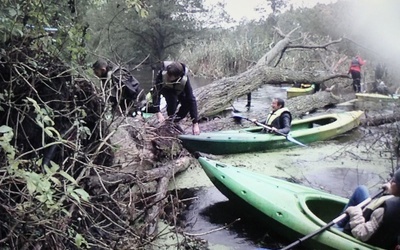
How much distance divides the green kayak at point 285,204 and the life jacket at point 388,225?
0.61 feet

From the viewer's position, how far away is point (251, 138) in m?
6.72

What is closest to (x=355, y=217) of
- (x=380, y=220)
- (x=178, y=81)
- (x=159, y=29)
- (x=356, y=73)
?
(x=380, y=220)

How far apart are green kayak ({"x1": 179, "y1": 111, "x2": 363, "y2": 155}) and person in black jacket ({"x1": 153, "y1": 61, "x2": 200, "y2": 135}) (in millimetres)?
209

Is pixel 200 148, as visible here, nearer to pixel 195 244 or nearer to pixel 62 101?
pixel 195 244

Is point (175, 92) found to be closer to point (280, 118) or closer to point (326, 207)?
point (280, 118)

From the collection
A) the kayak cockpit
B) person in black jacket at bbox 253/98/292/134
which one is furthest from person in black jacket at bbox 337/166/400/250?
person in black jacket at bbox 253/98/292/134

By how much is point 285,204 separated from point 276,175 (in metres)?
2.11

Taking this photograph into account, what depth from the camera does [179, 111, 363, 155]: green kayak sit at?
245 inches

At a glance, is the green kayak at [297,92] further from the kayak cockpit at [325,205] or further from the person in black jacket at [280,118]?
the kayak cockpit at [325,205]

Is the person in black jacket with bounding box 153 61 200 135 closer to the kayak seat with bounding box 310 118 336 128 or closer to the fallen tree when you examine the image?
the fallen tree

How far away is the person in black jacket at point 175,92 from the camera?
5.55 m

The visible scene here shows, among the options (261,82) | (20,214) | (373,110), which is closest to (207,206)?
(20,214)

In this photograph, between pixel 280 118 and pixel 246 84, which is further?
pixel 246 84

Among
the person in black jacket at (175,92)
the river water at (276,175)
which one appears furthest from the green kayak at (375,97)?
the person in black jacket at (175,92)
